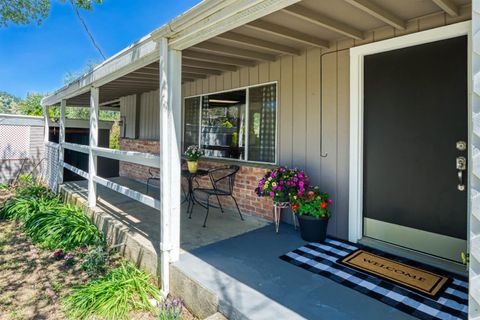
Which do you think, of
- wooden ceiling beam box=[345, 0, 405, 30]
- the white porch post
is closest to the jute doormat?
the white porch post

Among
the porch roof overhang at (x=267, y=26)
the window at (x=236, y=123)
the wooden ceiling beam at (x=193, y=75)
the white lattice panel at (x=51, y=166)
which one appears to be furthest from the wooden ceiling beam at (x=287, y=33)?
the white lattice panel at (x=51, y=166)

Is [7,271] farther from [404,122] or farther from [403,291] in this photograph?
[404,122]

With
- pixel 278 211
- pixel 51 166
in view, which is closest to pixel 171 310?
pixel 278 211

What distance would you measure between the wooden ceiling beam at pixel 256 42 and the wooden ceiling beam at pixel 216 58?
2.43ft

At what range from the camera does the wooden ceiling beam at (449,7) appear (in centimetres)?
235

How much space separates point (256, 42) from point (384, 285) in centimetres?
264

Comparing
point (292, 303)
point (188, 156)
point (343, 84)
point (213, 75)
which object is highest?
point (213, 75)

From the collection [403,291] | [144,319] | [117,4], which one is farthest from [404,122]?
[117,4]

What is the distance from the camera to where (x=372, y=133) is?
3236mm

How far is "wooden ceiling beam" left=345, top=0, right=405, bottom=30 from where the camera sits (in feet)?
7.84

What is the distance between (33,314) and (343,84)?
3743mm

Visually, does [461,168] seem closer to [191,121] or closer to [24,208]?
[191,121]

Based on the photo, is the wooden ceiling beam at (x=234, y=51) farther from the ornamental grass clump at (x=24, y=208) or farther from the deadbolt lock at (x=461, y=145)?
the ornamental grass clump at (x=24, y=208)

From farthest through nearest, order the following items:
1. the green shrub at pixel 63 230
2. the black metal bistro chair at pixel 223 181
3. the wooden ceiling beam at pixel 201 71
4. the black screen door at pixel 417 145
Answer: the wooden ceiling beam at pixel 201 71 < the black metal bistro chair at pixel 223 181 < the green shrub at pixel 63 230 < the black screen door at pixel 417 145
